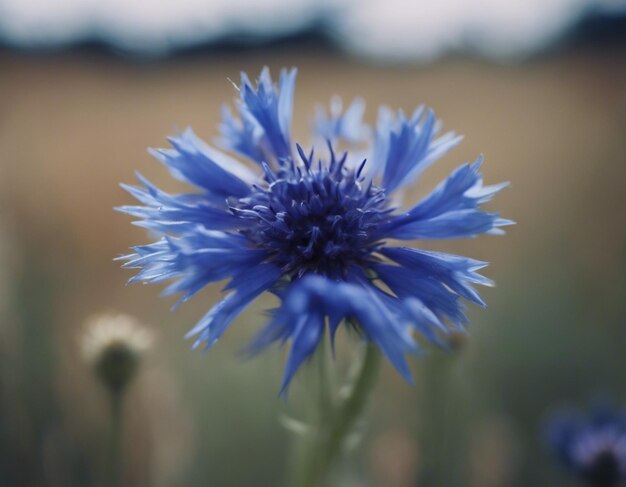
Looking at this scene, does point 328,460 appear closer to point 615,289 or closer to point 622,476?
point 622,476

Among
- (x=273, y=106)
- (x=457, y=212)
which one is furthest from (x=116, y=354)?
(x=457, y=212)

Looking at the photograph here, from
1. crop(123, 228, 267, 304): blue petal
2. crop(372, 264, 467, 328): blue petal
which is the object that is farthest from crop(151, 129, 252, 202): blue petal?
crop(372, 264, 467, 328): blue petal

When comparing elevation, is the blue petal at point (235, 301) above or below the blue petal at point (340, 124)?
below

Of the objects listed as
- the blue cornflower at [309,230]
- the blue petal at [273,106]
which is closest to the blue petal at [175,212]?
the blue cornflower at [309,230]

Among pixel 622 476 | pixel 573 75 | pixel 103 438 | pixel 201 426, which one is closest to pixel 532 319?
pixel 622 476

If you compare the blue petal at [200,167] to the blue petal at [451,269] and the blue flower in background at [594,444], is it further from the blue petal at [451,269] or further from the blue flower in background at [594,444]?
the blue flower in background at [594,444]

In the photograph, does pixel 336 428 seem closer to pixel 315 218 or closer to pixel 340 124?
pixel 315 218
